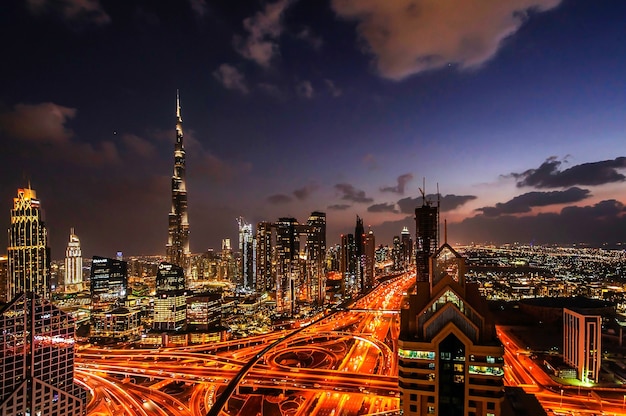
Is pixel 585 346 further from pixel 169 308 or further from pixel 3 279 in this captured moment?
pixel 3 279

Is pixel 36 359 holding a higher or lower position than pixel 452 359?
lower

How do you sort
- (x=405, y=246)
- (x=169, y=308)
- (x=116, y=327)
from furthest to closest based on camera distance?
(x=405, y=246)
(x=169, y=308)
(x=116, y=327)

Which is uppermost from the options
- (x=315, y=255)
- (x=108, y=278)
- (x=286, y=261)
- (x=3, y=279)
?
(x=315, y=255)

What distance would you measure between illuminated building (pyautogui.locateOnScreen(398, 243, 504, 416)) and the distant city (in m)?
0.04

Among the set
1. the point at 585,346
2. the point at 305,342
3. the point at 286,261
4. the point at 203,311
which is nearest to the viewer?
the point at 585,346

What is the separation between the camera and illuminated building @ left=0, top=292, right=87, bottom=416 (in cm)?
1295

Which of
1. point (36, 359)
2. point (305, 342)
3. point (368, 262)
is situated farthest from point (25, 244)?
point (368, 262)

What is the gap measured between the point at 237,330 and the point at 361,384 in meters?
19.5

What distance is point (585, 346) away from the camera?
2141 centimetres

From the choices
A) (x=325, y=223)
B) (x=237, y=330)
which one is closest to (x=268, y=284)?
(x=325, y=223)

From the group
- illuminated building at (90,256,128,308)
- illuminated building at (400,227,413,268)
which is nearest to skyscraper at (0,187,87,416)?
illuminated building at (90,256,128,308)

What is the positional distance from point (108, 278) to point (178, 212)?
20735 millimetres

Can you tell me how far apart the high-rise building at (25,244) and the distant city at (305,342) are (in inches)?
4.8

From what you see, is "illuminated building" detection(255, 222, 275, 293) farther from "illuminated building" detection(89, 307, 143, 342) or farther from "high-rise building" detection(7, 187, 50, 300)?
"high-rise building" detection(7, 187, 50, 300)
